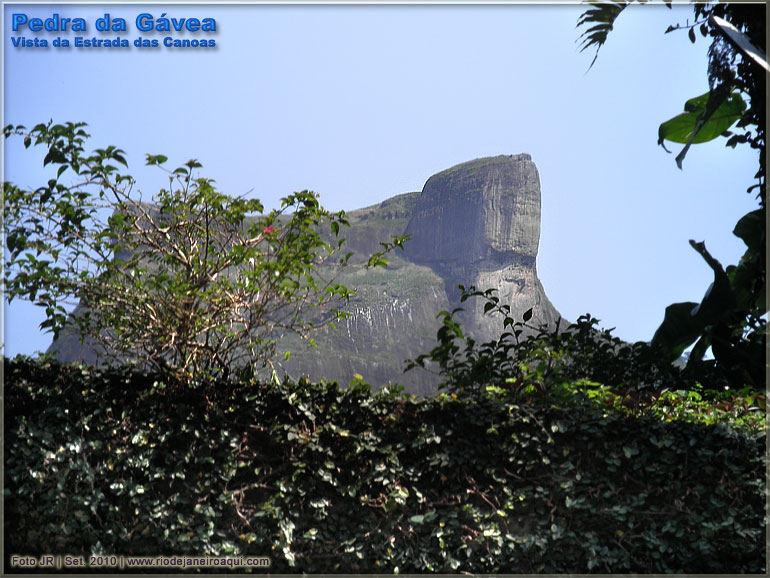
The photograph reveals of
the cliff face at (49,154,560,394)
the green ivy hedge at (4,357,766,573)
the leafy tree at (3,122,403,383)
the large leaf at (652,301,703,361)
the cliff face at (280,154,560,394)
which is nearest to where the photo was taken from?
the green ivy hedge at (4,357,766,573)

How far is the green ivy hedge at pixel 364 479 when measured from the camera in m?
3.21

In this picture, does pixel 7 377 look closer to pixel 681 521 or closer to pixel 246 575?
pixel 246 575

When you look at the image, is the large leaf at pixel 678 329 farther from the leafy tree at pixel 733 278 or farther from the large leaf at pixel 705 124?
the large leaf at pixel 705 124

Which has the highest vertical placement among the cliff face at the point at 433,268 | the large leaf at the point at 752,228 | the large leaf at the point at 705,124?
the cliff face at the point at 433,268

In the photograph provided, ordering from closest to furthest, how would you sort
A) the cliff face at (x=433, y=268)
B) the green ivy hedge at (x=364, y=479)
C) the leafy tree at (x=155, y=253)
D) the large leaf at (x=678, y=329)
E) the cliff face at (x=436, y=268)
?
1. the green ivy hedge at (x=364, y=479)
2. the leafy tree at (x=155, y=253)
3. the large leaf at (x=678, y=329)
4. the cliff face at (x=433, y=268)
5. the cliff face at (x=436, y=268)

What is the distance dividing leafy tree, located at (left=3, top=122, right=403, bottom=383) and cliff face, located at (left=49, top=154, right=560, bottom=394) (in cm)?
2130

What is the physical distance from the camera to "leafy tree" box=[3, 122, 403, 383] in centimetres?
378

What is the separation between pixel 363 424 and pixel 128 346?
1590mm

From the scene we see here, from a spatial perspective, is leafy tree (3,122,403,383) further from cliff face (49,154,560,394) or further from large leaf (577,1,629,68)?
cliff face (49,154,560,394)

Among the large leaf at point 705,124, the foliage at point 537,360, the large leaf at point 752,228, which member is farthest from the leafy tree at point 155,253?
the large leaf at point 705,124

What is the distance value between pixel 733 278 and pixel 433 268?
4134 cm

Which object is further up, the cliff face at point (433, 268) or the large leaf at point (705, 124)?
the cliff face at point (433, 268)

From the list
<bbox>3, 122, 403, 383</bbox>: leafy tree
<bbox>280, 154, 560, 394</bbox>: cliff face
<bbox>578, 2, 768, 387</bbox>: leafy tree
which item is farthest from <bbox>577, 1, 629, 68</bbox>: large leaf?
<bbox>280, 154, 560, 394</bbox>: cliff face

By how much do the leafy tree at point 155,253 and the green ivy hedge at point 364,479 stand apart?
18.1 inches
